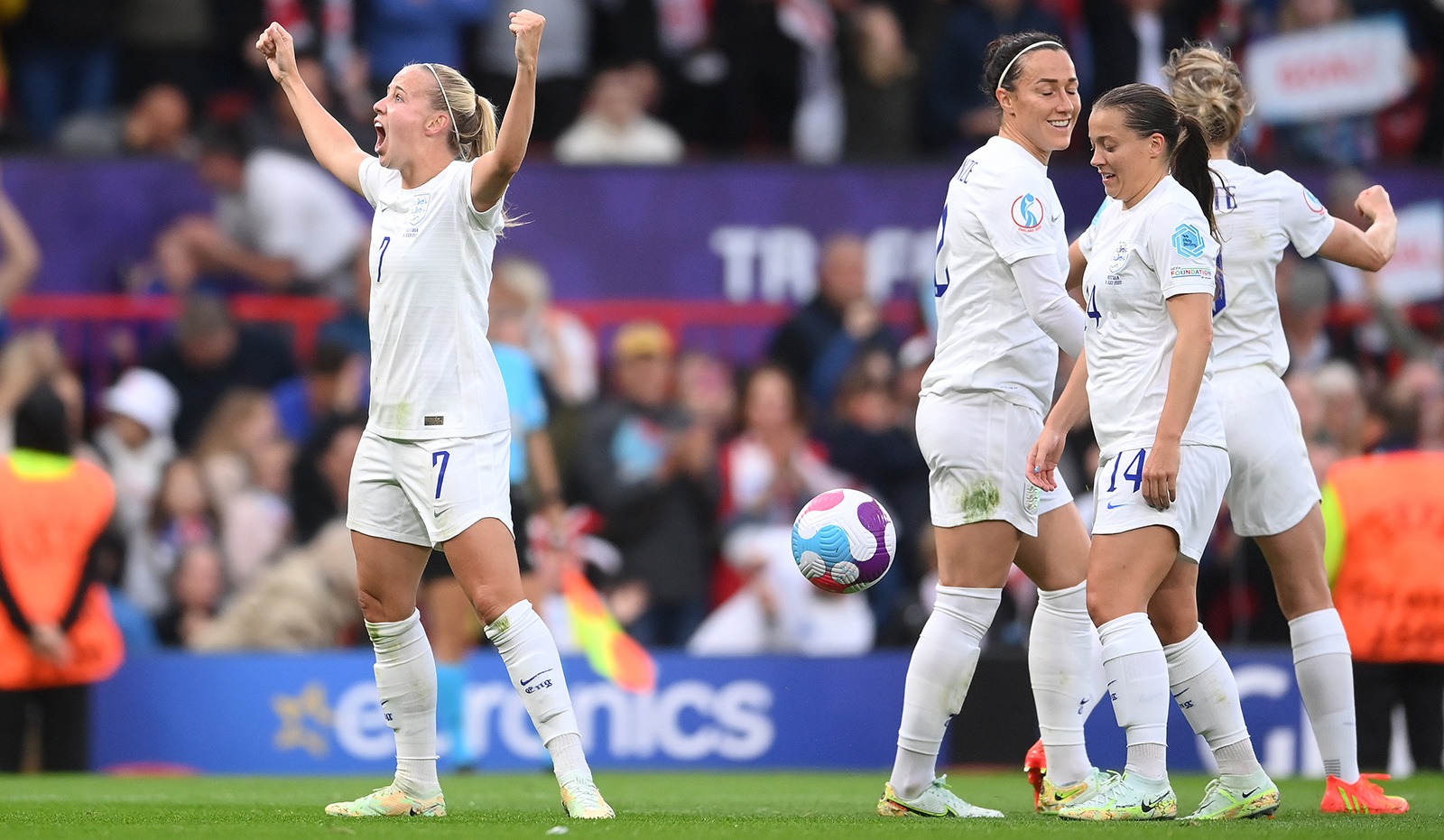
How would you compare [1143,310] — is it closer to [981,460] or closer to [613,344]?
[981,460]

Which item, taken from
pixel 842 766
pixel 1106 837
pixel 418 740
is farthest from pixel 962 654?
pixel 842 766

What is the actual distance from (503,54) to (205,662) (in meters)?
5.55

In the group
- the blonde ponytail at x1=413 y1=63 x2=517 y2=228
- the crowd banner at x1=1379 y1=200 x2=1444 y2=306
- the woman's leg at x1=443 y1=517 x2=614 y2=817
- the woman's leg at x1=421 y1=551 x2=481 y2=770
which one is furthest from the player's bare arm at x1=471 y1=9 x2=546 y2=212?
the crowd banner at x1=1379 y1=200 x2=1444 y2=306

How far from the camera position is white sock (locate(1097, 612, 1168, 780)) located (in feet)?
20.1

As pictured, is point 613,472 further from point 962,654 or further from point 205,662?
point 962,654

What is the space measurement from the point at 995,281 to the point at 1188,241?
0.66 m

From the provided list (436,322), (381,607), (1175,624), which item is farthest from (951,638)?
(436,322)

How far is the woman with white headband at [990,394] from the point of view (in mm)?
6375

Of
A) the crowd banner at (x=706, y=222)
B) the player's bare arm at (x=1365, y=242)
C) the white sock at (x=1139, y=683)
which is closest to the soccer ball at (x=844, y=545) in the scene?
the white sock at (x=1139, y=683)

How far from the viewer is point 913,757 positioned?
645 centimetres

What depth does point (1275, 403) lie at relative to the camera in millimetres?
6797

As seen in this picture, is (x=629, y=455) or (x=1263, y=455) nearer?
(x=1263, y=455)

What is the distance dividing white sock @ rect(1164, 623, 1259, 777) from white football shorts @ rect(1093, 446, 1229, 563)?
1.07 ft

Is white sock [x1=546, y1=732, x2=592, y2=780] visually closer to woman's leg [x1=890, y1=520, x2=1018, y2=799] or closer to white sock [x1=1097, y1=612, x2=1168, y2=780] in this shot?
woman's leg [x1=890, y1=520, x2=1018, y2=799]
